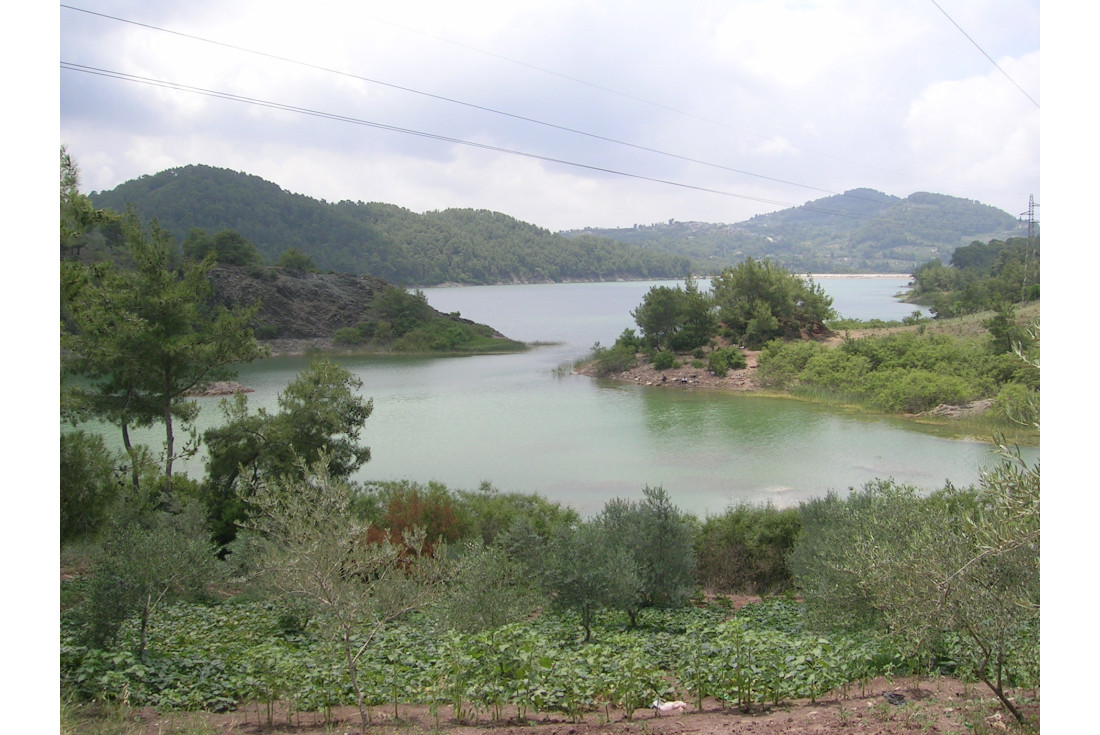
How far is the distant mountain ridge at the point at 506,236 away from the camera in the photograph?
160 feet

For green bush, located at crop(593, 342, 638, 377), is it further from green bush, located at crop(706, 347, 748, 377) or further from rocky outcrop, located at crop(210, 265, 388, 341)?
rocky outcrop, located at crop(210, 265, 388, 341)

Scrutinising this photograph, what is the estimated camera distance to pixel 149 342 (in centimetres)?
1205

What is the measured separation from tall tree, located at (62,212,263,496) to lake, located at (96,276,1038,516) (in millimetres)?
4383

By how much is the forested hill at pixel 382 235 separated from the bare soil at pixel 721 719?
36.2 metres

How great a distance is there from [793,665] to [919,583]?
5.30ft

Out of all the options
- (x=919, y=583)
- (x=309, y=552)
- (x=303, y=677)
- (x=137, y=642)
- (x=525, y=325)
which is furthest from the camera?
(x=525, y=325)

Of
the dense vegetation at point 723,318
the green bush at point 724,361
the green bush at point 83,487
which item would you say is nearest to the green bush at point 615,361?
the dense vegetation at point 723,318

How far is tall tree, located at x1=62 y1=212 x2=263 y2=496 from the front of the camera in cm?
1172

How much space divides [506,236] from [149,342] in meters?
72.4

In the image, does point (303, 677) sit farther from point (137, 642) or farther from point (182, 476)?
point (182, 476)

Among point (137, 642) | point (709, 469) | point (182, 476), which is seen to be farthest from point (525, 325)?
point (137, 642)

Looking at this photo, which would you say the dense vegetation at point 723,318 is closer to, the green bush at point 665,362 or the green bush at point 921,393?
the green bush at point 665,362

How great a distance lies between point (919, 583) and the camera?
14.5 ft

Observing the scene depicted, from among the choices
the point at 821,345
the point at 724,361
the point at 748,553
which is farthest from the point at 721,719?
the point at 821,345
